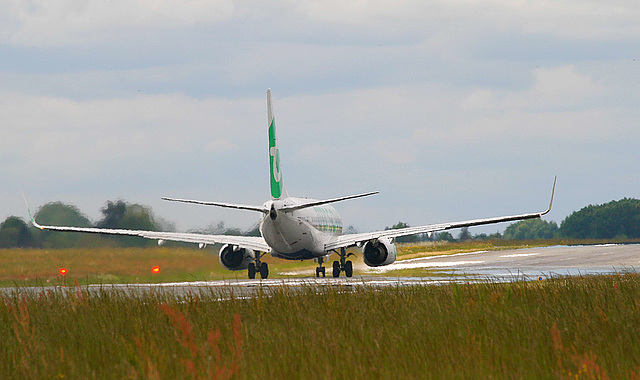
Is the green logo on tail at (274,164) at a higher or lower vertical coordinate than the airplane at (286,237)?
higher

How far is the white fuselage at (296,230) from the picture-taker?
3625 cm

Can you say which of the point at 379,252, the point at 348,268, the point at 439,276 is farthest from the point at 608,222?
the point at 439,276

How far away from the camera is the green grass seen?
9523 mm

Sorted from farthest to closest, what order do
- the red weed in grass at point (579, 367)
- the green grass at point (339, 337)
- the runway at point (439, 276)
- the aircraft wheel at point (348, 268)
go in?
the aircraft wheel at point (348, 268), the runway at point (439, 276), the green grass at point (339, 337), the red weed in grass at point (579, 367)

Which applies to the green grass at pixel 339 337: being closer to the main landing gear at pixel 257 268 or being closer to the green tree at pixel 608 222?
the main landing gear at pixel 257 268

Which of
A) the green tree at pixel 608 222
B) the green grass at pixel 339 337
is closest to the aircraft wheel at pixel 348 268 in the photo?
the green grass at pixel 339 337

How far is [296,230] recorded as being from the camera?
123 ft

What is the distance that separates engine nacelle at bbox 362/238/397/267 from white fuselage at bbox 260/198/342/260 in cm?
254

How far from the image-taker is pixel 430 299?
1662cm

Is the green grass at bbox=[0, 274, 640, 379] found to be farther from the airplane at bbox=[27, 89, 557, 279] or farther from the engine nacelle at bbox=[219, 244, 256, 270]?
the engine nacelle at bbox=[219, 244, 256, 270]

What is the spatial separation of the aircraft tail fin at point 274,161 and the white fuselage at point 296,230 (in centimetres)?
79

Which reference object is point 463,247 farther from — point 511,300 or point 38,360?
point 38,360

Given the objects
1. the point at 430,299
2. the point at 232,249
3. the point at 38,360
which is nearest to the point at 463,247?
the point at 232,249

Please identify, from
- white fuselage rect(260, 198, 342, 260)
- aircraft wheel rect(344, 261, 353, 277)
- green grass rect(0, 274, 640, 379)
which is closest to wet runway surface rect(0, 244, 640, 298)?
aircraft wheel rect(344, 261, 353, 277)
